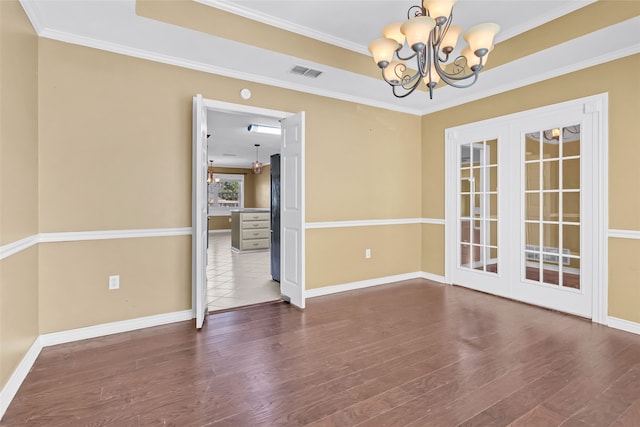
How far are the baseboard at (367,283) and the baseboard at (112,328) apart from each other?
150 cm

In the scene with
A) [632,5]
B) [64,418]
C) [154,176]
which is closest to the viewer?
[64,418]

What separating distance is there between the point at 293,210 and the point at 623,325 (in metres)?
3.37

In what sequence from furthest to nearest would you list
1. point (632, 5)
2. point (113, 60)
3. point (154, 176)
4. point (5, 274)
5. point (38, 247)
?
1. point (154, 176)
2. point (113, 60)
3. point (38, 247)
4. point (632, 5)
5. point (5, 274)

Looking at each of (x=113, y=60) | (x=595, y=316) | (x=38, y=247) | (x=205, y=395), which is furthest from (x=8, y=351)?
(x=595, y=316)

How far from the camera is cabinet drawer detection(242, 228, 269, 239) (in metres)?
7.59

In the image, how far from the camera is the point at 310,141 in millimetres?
4043

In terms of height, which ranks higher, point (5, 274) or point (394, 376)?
point (5, 274)

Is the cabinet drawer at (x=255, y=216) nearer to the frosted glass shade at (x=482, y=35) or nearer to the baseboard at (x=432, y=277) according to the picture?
the baseboard at (x=432, y=277)

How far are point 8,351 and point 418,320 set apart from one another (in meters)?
3.16

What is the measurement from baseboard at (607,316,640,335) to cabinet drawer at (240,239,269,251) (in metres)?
6.24

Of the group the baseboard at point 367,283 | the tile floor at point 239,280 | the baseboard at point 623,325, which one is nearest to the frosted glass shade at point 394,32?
the baseboard at point 367,283

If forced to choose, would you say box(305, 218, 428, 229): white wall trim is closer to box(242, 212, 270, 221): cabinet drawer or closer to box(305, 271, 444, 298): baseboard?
box(305, 271, 444, 298): baseboard

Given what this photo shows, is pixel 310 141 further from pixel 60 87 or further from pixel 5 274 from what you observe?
pixel 5 274

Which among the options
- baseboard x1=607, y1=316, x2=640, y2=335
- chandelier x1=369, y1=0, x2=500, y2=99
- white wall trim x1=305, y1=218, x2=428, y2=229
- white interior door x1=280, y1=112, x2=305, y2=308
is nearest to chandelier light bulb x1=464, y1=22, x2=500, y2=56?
chandelier x1=369, y1=0, x2=500, y2=99
